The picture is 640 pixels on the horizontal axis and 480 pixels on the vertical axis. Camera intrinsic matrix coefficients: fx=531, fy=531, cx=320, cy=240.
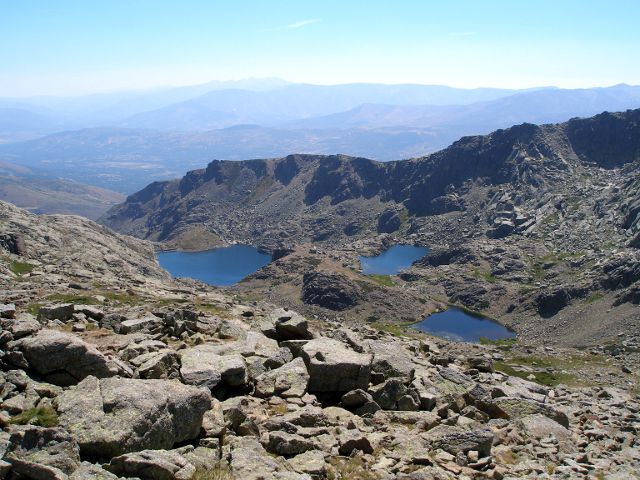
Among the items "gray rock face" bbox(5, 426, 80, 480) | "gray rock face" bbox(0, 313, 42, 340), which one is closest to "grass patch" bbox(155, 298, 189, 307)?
"gray rock face" bbox(0, 313, 42, 340)

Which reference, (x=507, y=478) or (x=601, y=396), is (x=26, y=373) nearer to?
(x=507, y=478)

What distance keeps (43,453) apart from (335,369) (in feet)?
45.2

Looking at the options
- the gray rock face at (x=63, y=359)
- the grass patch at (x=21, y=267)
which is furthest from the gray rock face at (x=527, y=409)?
the grass patch at (x=21, y=267)

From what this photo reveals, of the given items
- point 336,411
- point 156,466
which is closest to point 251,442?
point 156,466

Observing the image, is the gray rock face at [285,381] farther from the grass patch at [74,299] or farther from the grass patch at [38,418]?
the grass patch at [74,299]

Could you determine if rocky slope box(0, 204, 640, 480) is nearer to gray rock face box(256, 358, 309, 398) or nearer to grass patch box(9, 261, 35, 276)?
gray rock face box(256, 358, 309, 398)

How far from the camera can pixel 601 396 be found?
1917 inches

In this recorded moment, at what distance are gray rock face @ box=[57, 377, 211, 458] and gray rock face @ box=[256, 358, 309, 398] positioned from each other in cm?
505

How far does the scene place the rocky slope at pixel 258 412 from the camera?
54.2ft

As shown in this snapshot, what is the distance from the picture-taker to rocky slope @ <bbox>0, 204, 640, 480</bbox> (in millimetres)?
16531

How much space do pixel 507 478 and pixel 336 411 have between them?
746 cm

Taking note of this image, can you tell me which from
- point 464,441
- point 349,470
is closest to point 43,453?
point 349,470

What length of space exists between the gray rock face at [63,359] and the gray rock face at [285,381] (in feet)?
21.3

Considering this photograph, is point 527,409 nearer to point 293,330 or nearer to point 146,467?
point 293,330
